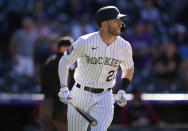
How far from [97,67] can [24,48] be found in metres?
4.81

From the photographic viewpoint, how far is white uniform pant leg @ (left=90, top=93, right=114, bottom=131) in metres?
5.25

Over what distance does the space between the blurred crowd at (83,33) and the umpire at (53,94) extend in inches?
97.9

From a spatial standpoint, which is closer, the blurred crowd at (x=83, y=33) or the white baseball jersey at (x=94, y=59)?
the white baseball jersey at (x=94, y=59)

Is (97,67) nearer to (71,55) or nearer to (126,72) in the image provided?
(71,55)

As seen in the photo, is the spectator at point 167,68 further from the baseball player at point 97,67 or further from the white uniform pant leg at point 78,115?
the white uniform pant leg at point 78,115

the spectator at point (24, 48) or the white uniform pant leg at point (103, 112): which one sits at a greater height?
the white uniform pant leg at point (103, 112)

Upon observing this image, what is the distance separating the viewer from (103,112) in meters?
5.31

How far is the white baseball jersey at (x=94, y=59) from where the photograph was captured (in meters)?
5.34

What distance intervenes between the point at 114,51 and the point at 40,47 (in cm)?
452

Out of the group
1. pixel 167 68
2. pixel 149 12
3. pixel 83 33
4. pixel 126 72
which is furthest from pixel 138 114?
pixel 126 72

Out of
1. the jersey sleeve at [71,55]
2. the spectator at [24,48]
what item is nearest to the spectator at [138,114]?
the spectator at [24,48]

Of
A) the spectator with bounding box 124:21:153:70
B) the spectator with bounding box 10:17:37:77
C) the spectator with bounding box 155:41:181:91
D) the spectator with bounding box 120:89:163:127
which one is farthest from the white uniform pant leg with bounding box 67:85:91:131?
the spectator with bounding box 124:21:153:70

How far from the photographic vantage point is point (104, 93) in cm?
544

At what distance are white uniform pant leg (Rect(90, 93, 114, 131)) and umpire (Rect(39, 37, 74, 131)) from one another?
1.32m
